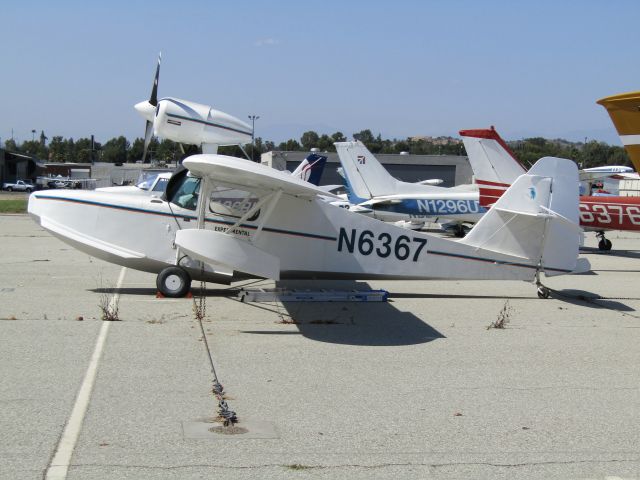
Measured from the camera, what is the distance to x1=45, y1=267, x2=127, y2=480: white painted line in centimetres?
474

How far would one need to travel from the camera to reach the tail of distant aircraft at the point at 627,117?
7727mm

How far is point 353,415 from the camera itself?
621 cm

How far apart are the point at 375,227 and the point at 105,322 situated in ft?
14.0

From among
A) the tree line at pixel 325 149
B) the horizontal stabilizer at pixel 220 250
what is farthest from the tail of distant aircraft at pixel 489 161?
the tree line at pixel 325 149

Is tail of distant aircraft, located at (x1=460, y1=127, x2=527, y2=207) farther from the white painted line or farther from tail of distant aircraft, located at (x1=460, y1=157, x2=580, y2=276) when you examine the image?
the white painted line

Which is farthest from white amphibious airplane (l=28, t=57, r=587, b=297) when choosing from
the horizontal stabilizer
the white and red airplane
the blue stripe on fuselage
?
the blue stripe on fuselage

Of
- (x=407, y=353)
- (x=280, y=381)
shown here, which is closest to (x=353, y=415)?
(x=280, y=381)

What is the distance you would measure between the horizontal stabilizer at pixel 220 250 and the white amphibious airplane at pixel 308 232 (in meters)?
1.18

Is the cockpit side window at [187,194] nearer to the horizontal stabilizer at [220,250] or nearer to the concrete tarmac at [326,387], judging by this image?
the concrete tarmac at [326,387]

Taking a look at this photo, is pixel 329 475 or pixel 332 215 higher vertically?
pixel 332 215

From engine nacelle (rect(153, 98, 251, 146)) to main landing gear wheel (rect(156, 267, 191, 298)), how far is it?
279 cm

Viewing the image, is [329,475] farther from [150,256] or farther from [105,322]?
[150,256]

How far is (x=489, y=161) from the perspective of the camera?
20.5 metres

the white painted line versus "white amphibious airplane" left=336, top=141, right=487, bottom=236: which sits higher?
"white amphibious airplane" left=336, top=141, right=487, bottom=236
